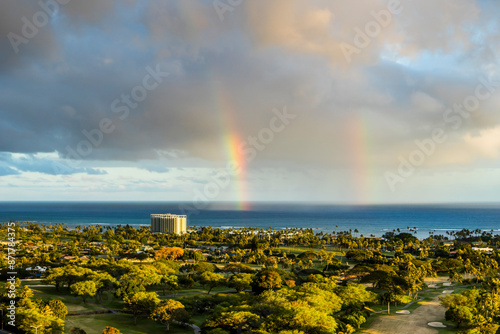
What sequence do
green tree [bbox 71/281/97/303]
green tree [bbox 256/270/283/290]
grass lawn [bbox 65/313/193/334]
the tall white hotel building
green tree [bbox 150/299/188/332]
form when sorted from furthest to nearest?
the tall white hotel building, green tree [bbox 256/270/283/290], green tree [bbox 71/281/97/303], green tree [bbox 150/299/188/332], grass lawn [bbox 65/313/193/334]

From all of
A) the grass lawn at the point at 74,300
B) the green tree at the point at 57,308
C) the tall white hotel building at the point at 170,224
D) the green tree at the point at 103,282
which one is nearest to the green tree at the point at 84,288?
the grass lawn at the point at 74,300

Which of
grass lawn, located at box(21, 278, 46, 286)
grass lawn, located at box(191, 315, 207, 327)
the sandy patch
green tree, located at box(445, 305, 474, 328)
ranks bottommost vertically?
the sandy patch

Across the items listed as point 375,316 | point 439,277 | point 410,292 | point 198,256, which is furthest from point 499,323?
point 198,256

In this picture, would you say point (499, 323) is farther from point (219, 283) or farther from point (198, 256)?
point (198, 256)

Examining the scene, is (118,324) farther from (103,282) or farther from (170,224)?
(170,224)

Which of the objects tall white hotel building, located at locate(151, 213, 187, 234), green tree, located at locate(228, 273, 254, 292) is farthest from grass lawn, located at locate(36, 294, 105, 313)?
tall white hotel building, located at locate(151, 213, 187, 234)

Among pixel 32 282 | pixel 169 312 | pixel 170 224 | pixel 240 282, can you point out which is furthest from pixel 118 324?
pixel 170 224

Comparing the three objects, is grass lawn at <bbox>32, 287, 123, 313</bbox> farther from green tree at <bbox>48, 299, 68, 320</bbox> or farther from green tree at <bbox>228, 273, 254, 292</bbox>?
green tree at <bbox>228, 273, 254, 292</bbox>

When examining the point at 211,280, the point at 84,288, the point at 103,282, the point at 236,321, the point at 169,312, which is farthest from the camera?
the point at 211,280
